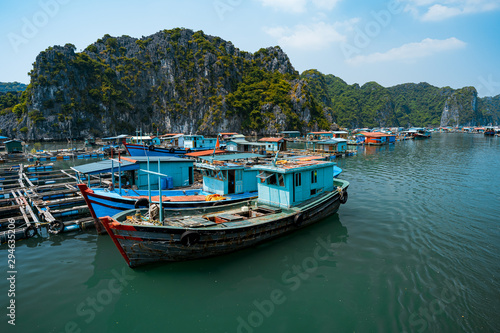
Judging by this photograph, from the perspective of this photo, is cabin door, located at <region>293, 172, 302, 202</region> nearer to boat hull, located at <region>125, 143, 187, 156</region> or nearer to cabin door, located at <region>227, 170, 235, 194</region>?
cabin door, located at <region>227, 170, 235, 194</region>

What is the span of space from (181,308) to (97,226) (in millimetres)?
8825

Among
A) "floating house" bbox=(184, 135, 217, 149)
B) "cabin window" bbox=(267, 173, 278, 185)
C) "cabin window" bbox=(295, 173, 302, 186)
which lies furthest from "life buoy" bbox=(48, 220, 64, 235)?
"floating house" bbox=(184, 135, 217, 149)

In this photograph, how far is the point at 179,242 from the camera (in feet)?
36.0

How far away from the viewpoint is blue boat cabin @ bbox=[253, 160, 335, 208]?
14.6 metres

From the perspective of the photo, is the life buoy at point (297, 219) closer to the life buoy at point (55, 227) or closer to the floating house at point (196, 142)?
the life buoy at point (55, 227)

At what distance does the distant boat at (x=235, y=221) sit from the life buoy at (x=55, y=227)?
6.27 meters

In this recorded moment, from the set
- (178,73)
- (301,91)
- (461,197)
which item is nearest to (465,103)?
(301,91)

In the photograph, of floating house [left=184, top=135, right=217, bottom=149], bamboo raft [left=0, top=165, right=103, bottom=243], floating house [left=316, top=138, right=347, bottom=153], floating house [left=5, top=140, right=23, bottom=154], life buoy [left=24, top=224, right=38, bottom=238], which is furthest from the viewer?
floating house [left=316, top=138, right=347, bottom=153]

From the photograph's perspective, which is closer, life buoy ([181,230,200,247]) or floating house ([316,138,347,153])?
life buoy ([181,230,200,247])

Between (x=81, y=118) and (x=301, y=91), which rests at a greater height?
(x=301, y=91)

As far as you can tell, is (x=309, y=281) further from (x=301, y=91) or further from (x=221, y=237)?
(x=301, y=91)

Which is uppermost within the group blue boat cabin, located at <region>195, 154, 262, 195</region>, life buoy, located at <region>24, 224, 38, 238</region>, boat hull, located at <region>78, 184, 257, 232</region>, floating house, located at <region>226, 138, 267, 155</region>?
floating house, located at <region>226, 138, 267, 155</region>

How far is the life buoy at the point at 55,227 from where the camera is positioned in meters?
15.0

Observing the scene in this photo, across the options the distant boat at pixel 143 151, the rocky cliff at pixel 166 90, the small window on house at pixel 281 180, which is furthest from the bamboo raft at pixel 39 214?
the rocky cliff at pixel 166 90
